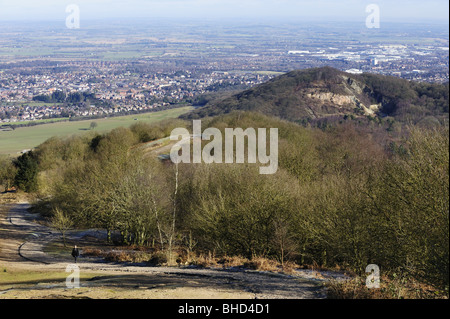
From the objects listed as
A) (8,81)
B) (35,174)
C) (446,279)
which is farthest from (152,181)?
(8,81)

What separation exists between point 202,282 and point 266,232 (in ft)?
20.0

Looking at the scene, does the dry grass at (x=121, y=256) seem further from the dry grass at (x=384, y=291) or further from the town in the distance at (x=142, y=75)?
the town in the distance at (x=142, y=75)

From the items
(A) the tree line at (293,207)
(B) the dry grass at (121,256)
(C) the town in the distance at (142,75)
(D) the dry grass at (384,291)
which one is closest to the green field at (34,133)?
(C) the town in the distance at (142,75)

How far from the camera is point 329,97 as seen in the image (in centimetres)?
13288

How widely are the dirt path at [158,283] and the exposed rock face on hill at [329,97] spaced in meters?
90.4

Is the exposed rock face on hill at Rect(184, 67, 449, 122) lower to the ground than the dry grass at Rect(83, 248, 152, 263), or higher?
higher

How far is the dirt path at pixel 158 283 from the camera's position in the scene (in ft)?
45.4

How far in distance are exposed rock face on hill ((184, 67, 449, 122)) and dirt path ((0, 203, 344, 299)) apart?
90407 mm

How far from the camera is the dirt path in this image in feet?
45.4

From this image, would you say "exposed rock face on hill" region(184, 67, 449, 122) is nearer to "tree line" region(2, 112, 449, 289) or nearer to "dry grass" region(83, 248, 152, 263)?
"tree line" region(2, 112, 449, 289)

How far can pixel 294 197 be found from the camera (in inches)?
884

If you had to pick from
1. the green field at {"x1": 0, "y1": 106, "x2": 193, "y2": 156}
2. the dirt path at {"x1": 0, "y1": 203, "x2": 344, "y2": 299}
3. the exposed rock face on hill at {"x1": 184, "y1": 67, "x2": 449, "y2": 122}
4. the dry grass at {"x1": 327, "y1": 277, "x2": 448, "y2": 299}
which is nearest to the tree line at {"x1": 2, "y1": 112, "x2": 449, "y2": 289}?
the dry grass at {"x1": 327, "y1": 277, "x2": 448, "y2": 299}

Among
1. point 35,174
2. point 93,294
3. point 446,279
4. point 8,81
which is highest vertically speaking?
point 8,81
